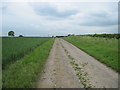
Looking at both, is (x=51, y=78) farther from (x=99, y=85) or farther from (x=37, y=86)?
(x=99, y=85)

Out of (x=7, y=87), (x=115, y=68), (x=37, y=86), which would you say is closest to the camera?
(x=7, y=87)

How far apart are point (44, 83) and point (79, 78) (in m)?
1.50

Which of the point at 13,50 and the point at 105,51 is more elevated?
the point at 13,50

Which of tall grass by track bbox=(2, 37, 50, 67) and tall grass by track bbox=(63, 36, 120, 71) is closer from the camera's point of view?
tall grass by track bbox=(2, 37, 50, 67)

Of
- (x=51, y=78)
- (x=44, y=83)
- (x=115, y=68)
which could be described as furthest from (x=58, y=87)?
(x=115, y=68)

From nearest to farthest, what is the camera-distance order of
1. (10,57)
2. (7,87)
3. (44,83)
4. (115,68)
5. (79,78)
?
(7,87) < (44,83) < (79,78) < (115,68) < (10,57)

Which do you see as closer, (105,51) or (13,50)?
(13,50)

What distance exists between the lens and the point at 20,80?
6.11m

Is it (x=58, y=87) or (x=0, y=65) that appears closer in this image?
(x=58, y=87)

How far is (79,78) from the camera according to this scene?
6762 millimetres

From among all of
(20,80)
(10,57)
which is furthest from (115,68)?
(10,57)

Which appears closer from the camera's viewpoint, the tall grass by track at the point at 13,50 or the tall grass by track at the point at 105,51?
the tall grass by track at the point at 13,50

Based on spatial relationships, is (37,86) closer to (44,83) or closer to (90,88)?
(44,83)

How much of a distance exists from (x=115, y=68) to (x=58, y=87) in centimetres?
425
